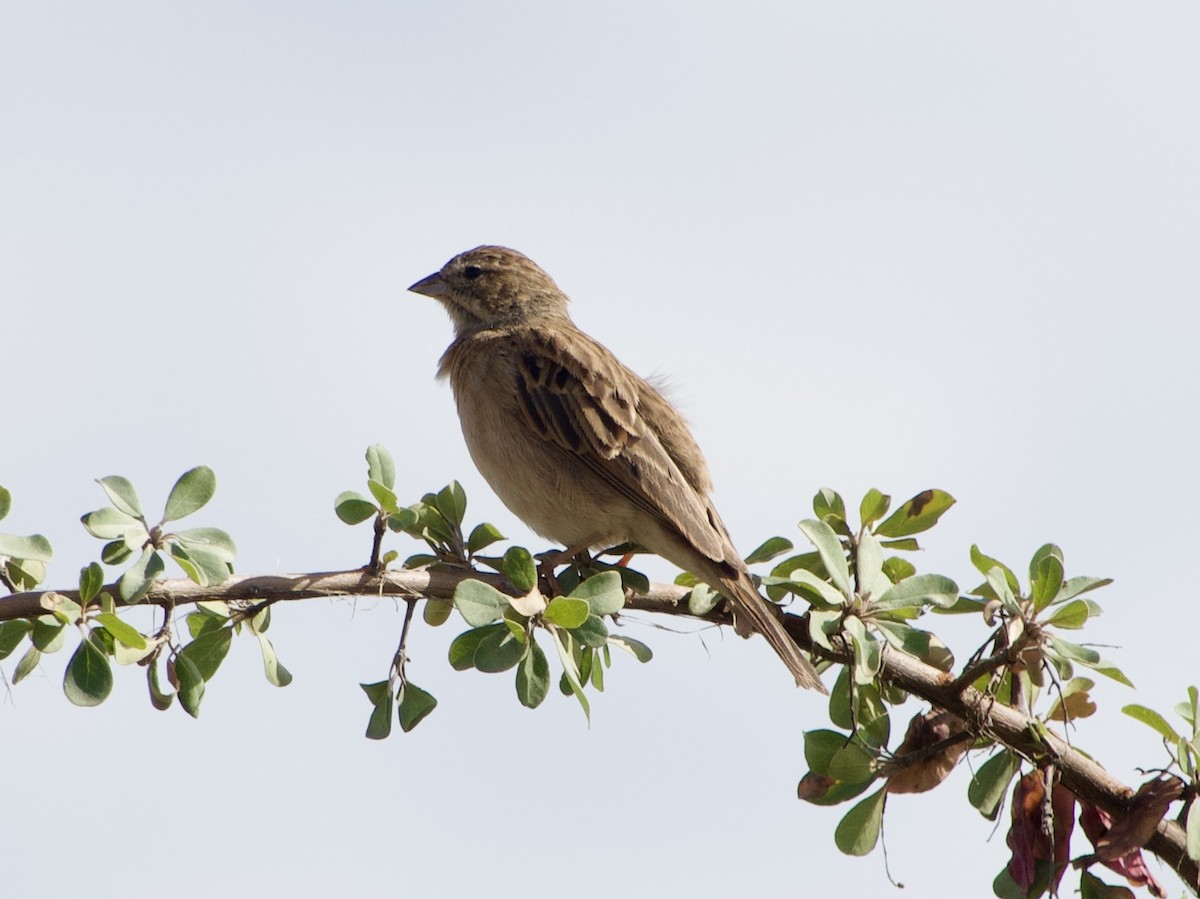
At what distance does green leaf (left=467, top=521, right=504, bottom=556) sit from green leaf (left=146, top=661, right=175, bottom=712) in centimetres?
88

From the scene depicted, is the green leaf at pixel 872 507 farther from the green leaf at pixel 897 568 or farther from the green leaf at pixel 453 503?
the green leaf at pixel 453 503

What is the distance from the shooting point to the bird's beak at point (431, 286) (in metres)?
7.41

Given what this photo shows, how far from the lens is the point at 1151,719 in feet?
10.4

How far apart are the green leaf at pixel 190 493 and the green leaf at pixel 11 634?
360mm

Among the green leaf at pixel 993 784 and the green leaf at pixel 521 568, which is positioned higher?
A: the green leaf at pixel 521 568

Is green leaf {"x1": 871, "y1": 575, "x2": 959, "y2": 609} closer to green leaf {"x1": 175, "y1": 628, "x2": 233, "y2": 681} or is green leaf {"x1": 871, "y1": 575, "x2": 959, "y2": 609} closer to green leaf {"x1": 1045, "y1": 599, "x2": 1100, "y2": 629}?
green leaf {"x1": 1045, "y1": 599, "x2": 1100, "y2": 629}

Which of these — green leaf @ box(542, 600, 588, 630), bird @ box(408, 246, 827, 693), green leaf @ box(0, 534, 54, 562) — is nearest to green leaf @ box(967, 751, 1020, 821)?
green leaf @ box(542, 600, 588, 630)

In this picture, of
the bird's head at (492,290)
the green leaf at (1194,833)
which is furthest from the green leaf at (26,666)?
the bird's head at (492,290)

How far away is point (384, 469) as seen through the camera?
3543mm

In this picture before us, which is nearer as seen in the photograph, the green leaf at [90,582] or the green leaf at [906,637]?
the green leaf at [90,582]

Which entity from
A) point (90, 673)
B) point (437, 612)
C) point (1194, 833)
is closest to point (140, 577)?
point (90, 673)

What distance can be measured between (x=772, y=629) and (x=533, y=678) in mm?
1072

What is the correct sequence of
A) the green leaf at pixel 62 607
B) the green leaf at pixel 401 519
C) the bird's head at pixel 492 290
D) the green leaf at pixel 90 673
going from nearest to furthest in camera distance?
1. the green leaf at pixel 62 607
2. the green leaf at pixel 90 673
3. the green leaf at pixel 401 519
4. the bird's head at pixel 492 290

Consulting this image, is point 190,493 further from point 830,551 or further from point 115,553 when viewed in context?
point 830,551
